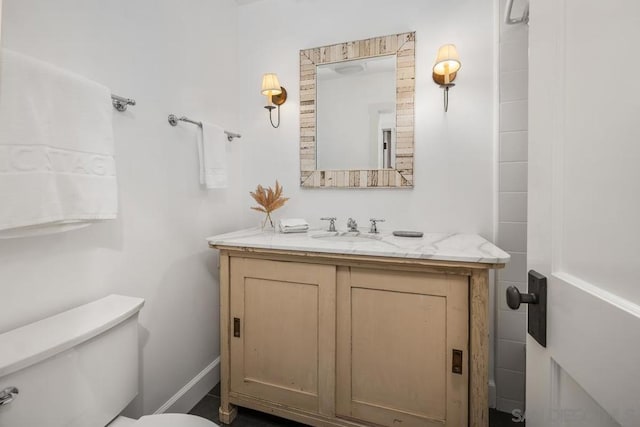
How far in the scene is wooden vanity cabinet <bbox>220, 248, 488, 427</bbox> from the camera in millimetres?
1120

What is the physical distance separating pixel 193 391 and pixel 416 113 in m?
1.95

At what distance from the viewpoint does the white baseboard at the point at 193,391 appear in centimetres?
149

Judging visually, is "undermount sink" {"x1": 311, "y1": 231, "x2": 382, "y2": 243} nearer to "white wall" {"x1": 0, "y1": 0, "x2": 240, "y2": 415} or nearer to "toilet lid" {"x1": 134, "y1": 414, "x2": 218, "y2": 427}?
"white wall" {"x1": 0, "y1": 0, "x2": 240, "y2": 415}

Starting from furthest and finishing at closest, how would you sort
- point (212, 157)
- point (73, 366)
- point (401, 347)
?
point (212, 157) → point (401, 347) → point (73, 366)

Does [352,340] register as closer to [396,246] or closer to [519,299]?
[396,246]

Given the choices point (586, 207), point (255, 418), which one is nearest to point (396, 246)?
point (586, 207)

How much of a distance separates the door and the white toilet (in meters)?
1.00

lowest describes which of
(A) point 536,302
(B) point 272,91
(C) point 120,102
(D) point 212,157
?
(A) point 536,302

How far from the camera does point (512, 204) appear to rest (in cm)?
150

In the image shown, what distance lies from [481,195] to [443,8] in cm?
101

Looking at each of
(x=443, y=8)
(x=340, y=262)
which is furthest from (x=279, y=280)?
(x=443, y=8)

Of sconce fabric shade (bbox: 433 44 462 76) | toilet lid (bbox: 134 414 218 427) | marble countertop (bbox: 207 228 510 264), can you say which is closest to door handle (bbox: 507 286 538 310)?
marble countertop (bbox: 207 228 510 264)

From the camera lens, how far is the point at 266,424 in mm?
1511

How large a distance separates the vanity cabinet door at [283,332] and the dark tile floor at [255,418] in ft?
0.63
